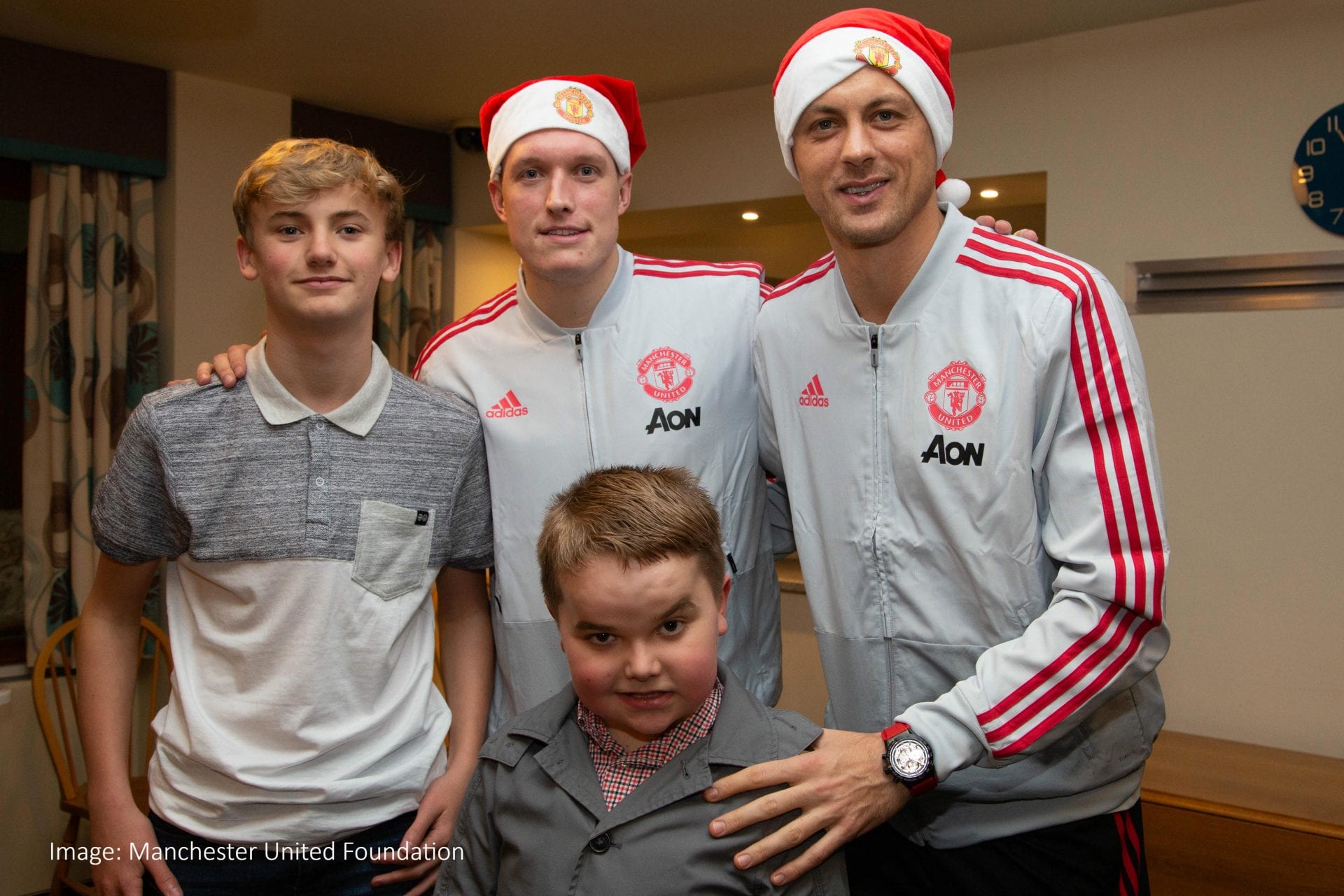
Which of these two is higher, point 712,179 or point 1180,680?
point 712,179

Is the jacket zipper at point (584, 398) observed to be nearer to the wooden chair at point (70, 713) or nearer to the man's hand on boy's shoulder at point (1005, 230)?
the man's hand on boy's shoulder at point (1005, 230)

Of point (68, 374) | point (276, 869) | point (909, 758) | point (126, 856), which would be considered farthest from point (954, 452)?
point (68, 374)

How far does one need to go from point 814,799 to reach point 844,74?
101 cm

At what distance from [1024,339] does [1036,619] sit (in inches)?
15.1

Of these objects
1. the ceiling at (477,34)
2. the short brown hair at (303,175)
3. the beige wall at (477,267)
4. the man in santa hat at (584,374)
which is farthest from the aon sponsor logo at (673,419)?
the beige wall at (477,267)

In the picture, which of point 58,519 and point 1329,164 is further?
point 58,519

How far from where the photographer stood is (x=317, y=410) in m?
1.54

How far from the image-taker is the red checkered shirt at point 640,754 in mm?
1348

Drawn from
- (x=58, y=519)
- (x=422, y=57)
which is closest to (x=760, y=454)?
(x=422, y=57)

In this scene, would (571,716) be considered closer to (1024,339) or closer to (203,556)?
(203,556)

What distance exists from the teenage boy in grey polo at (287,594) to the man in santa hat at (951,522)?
0.55 metres

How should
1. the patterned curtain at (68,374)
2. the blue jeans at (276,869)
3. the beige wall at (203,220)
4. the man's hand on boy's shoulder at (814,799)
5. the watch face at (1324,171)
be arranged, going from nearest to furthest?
the man's hand on boy's shoulder at (814,799) < the blue jeans at (276,869) < the watch face at (1324,171) < the patterned curtain at (68,374) < the beige wall at (203,220)

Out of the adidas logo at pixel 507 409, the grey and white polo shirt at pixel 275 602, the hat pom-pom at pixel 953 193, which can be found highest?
the hat pom-pom at pixel 953 193

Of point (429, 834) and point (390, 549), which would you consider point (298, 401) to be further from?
point (429, 834)
